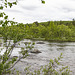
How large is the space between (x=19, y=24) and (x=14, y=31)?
1.59ft

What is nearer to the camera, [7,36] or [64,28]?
[7,36]

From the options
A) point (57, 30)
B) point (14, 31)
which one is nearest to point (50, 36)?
point (57, 30)

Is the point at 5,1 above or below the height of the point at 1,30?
above

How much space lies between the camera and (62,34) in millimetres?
81688

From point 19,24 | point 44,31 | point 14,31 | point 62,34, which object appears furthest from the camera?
point 44,31

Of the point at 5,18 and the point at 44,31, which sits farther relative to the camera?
the point at 44,31

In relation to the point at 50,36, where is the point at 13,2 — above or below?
above

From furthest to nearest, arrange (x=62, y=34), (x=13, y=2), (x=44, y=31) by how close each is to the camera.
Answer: (x=44, y=31), (x=62, y=34), (x=13, y=2)

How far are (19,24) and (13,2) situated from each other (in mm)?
1070

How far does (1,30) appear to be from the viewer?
15.4 ft

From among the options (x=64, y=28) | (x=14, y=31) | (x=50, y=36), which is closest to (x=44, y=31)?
(x=50, y=36)

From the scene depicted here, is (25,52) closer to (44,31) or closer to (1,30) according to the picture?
(1,30)

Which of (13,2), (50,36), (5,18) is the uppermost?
(13,2)

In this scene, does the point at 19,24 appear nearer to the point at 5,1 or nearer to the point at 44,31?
the point at 5,1
